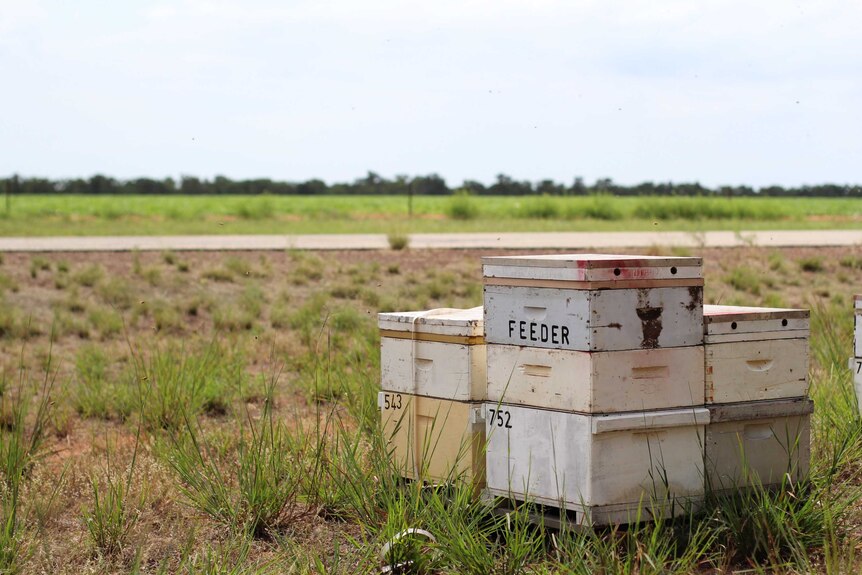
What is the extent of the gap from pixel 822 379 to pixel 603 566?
13.0 feet

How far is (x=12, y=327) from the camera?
1407 cm

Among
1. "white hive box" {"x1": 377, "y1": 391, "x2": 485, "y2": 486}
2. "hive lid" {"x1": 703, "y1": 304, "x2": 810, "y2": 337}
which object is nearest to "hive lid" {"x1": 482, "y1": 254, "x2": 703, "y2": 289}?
"hive lid" {"x1": 703, "y1": 304, "x2": 810, "y2": 337}

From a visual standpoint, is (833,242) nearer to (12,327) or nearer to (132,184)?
(12,327)

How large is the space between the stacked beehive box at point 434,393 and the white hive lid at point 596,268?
1.34ft

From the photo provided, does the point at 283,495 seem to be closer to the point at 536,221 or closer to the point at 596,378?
the point at 596,378

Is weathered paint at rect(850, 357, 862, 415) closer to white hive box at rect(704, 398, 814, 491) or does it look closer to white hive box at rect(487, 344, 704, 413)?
white hive box at rect(704, 398, 814, 491)

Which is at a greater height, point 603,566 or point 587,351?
point 587,351

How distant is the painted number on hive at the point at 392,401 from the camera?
19.3 ft

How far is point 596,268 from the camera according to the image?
4.95 metres

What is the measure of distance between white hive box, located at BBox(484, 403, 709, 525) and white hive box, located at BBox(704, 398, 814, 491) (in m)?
0.10

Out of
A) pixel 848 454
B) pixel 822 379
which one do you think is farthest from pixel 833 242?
pixel 848 454

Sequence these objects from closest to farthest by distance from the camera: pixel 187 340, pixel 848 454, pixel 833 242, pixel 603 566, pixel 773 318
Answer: pixel 603 566 → pixel 773 318 → pixel 848 454 → pixel 187 340 → pixel 833 242

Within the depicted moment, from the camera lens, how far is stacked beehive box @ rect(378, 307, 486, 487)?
546 centimetres

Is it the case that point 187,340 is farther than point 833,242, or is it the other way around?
point 833,242
